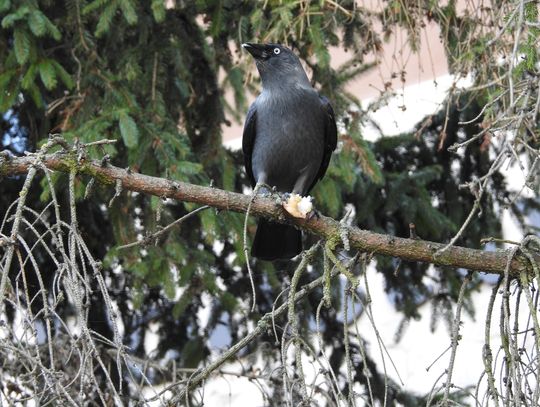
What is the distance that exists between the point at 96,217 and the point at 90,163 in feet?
7.85

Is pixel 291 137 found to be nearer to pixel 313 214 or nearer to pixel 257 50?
pixel 257 50

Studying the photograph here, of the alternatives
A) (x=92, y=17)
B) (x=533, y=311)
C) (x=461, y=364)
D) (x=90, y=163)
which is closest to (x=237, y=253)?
(x=92, y=17)

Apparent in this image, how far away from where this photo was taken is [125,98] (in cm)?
513

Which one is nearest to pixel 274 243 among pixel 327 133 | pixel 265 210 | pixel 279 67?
pixel 327 133

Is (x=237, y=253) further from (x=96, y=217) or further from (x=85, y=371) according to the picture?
(x=85, y=371)

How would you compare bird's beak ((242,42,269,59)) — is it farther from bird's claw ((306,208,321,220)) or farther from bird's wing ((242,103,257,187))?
bird's claw ((306,208,321,220))

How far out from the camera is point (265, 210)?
373 cm

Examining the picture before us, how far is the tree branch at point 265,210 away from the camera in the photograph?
3.44m

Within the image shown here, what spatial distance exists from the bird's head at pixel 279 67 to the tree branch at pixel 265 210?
196cm

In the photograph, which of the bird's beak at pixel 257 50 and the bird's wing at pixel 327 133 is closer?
the bird's beak at pixel 257 50

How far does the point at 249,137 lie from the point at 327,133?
0.46 metres

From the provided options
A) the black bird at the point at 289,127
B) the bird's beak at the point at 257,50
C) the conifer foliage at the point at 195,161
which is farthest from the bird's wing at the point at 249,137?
the bird's beak at the point at 257,50

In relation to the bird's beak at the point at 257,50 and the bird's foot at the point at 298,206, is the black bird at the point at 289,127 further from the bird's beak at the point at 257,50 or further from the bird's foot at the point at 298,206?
the bird's foot at the point at 298,206

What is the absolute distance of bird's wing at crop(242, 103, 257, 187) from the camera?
567 centimetres
